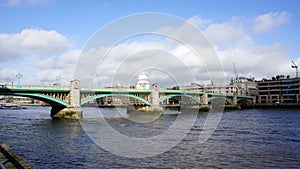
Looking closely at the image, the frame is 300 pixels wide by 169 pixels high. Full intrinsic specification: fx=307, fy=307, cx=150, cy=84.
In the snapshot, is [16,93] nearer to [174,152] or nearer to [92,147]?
[92,147]

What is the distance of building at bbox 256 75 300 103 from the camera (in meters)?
142

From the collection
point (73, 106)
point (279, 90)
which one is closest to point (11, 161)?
point (73, 106)

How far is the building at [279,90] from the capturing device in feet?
465

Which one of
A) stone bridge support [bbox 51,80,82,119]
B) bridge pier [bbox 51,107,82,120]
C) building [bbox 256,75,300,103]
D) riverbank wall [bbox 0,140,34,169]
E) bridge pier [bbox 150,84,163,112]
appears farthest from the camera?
building [bbox 256,75,300,103]

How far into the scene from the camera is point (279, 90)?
149 meters

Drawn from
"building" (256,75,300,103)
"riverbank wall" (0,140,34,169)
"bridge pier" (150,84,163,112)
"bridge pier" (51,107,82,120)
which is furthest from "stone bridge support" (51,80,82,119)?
"building" (256,75,300,103)

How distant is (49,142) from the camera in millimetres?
28719

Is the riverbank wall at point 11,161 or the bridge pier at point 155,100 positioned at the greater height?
the bridge pier at point 155,100

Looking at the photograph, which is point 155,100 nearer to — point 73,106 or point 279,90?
point 73,106

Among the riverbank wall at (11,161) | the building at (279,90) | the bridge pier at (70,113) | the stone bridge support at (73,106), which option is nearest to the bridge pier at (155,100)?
the stone bridge support at (73,106)

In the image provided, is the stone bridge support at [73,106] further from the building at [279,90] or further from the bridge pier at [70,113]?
the building at [279,90]

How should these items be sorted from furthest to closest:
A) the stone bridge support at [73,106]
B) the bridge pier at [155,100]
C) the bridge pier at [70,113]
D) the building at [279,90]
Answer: the building at [279,90]
the bridge pier at [155,100]
the stone bridge support at [73,106]
the bridge pier at [70,113]

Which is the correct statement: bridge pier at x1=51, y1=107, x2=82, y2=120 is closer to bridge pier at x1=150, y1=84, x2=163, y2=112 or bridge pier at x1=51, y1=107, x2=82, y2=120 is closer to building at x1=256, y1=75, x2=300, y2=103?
bridge pier at x1=150, y1=84, x2=163, y2=112

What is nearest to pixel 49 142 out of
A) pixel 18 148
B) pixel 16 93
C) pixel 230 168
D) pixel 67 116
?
pixel 18 148
